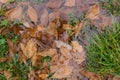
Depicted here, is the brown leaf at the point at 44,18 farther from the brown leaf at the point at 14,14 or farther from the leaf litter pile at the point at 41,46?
the brown leaf at the point at 14,14

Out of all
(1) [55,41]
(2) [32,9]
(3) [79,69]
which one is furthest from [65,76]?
(2) [32,9]

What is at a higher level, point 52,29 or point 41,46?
point 52,29

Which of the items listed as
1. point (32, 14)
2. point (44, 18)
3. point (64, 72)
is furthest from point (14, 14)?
point (64, 72)

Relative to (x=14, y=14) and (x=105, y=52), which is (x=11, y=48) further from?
(x=105, y=52)

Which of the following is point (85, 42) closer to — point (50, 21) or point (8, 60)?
point (50, 21)

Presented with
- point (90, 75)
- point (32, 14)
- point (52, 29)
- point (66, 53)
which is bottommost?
point (90, 75)

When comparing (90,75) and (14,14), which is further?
(14,14)
